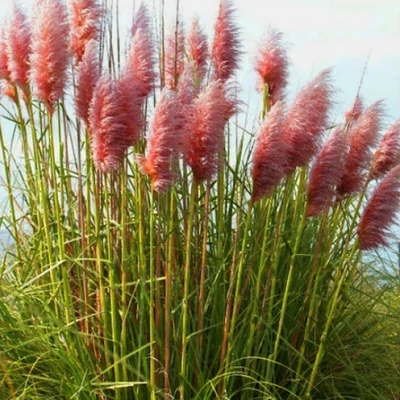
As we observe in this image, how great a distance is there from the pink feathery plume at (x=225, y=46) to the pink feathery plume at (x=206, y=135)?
0.59m

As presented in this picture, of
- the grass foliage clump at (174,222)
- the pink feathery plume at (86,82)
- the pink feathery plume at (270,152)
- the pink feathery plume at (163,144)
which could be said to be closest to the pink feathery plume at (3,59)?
the grass foliage clump at (174,222)

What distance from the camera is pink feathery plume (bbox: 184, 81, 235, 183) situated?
2682 mm

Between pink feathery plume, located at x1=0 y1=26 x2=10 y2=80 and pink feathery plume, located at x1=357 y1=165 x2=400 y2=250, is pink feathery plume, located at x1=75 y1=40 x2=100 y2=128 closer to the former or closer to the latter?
pink feathery plume, located at x1=0 y1=26 x2=10 y2=80

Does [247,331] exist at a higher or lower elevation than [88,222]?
lower

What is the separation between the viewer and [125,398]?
3098 millimetres

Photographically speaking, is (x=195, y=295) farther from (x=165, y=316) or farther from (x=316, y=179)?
A: (x=316, y=179)

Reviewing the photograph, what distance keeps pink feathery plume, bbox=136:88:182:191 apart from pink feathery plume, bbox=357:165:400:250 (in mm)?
803

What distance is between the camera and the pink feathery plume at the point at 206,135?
2682 millimetres

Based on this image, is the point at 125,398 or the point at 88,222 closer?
the point at 125,398

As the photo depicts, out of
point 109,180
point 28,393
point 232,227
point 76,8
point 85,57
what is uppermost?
point 76,8

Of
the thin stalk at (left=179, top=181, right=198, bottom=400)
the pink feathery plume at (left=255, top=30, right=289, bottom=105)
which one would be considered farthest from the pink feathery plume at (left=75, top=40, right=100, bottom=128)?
the pink feathery plume at (left=255, top=30, right=289, bottom=105)

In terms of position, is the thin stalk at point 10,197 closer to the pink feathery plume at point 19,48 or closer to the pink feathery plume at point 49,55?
the pink feathery plume at point 19,48

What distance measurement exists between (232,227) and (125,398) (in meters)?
0.95

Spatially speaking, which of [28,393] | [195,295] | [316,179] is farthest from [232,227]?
[28,393]
